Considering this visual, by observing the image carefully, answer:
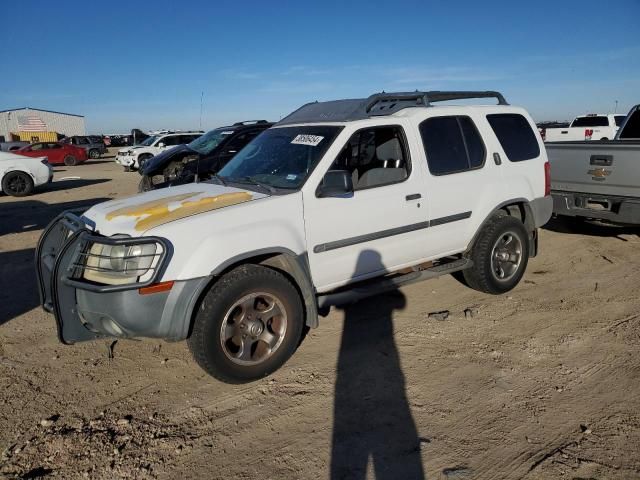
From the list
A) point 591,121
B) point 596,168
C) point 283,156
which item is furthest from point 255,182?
point 591,121

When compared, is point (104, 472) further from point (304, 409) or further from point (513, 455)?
point (513, 455)

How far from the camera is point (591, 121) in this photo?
18391mm

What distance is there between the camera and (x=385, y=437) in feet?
9.69

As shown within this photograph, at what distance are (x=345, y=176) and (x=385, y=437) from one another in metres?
1.86

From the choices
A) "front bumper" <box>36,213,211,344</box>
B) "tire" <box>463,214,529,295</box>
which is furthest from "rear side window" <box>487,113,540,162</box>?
"front bumper" <box>36,213,211,344</box>

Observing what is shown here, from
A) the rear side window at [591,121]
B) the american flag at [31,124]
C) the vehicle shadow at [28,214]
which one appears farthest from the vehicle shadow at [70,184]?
the american flag at [31,124]

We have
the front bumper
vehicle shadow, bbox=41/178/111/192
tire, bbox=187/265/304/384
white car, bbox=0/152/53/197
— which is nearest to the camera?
the front bumper

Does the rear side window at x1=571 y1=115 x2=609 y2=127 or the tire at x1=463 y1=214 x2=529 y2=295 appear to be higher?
the rear side window at x1=571 y1=115 x2=609 y2=127

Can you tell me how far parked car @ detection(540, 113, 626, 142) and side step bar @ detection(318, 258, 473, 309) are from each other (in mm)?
14862

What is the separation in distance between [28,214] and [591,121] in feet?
62.2

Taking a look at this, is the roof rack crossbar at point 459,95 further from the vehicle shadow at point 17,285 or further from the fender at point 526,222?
the vehicle shadow at point 17,285

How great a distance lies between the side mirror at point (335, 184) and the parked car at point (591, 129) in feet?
53.1

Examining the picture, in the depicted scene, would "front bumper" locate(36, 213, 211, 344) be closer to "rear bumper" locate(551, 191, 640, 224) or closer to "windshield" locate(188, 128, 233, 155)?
"rear bumper" locate(551, 191, 640, 224)

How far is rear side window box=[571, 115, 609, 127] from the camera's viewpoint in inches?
A: 699
